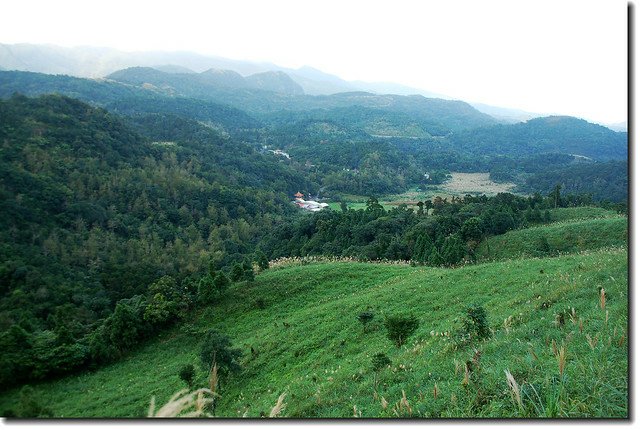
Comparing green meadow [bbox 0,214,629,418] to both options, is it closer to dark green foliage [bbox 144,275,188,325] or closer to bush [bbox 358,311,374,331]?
bush [bbox 358,311,374,331]

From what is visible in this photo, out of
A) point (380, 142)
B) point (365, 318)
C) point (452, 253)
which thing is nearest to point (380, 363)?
point (365, 318)

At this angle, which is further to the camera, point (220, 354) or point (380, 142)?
point (380, 142)

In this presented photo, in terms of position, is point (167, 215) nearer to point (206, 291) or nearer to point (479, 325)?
point (206, 291)

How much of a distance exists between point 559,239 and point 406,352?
18.6 meters

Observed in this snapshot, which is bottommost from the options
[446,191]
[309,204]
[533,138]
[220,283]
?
[309,204]

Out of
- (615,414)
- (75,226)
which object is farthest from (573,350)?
(75,226)

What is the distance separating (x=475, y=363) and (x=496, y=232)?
2562 centimetres

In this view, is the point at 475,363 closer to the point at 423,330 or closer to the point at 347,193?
the point at 423,330

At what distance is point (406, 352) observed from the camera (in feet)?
24.1

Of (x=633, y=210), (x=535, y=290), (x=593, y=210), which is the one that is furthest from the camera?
(x=593, y=210)

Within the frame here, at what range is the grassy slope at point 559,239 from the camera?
18.3 metres

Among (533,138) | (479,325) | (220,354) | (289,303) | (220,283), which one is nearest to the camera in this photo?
(479,325)

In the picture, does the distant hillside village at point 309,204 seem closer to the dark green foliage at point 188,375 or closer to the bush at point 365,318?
the bush at point 365,318

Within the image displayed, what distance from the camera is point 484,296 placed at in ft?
35.4
